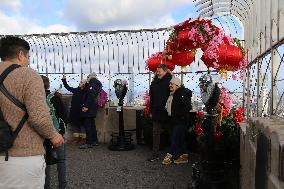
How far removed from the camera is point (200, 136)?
651 cm

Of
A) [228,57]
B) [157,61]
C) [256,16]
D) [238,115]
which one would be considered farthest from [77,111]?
[256,16]

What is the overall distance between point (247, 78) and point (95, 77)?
3906mm

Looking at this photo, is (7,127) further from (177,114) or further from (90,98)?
(90,98)

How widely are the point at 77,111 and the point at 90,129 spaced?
1.96ft

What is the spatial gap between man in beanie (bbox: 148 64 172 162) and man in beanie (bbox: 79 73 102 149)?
6.88 feet

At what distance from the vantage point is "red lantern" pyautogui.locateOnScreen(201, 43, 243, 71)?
6312mm

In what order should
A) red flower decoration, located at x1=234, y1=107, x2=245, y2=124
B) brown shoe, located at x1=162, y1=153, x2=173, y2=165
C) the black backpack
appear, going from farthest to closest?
brown shoe, located at x1=162, y1=153, x2=173, y2=165
red flower decoration, located at x1=234, y1=107, x2=245, y2=124
the black backpack

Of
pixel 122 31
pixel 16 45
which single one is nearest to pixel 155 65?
pixel 122 31

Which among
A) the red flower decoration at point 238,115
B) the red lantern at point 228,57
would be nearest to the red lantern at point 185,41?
the red lantern at point 228,57

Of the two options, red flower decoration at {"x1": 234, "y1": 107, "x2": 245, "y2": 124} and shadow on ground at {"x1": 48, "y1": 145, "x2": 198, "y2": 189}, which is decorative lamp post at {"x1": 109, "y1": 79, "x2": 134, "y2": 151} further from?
red flower decoration at {"x1": 234, "y1": 107, "x2": 245, "y2": 124}

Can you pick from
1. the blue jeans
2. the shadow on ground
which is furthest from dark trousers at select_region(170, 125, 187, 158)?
the blue jeans

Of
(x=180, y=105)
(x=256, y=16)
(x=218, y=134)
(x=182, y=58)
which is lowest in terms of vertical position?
(x=218, y=134)

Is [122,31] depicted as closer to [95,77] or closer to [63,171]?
[95,77]

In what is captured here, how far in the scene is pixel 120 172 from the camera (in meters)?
7.27
